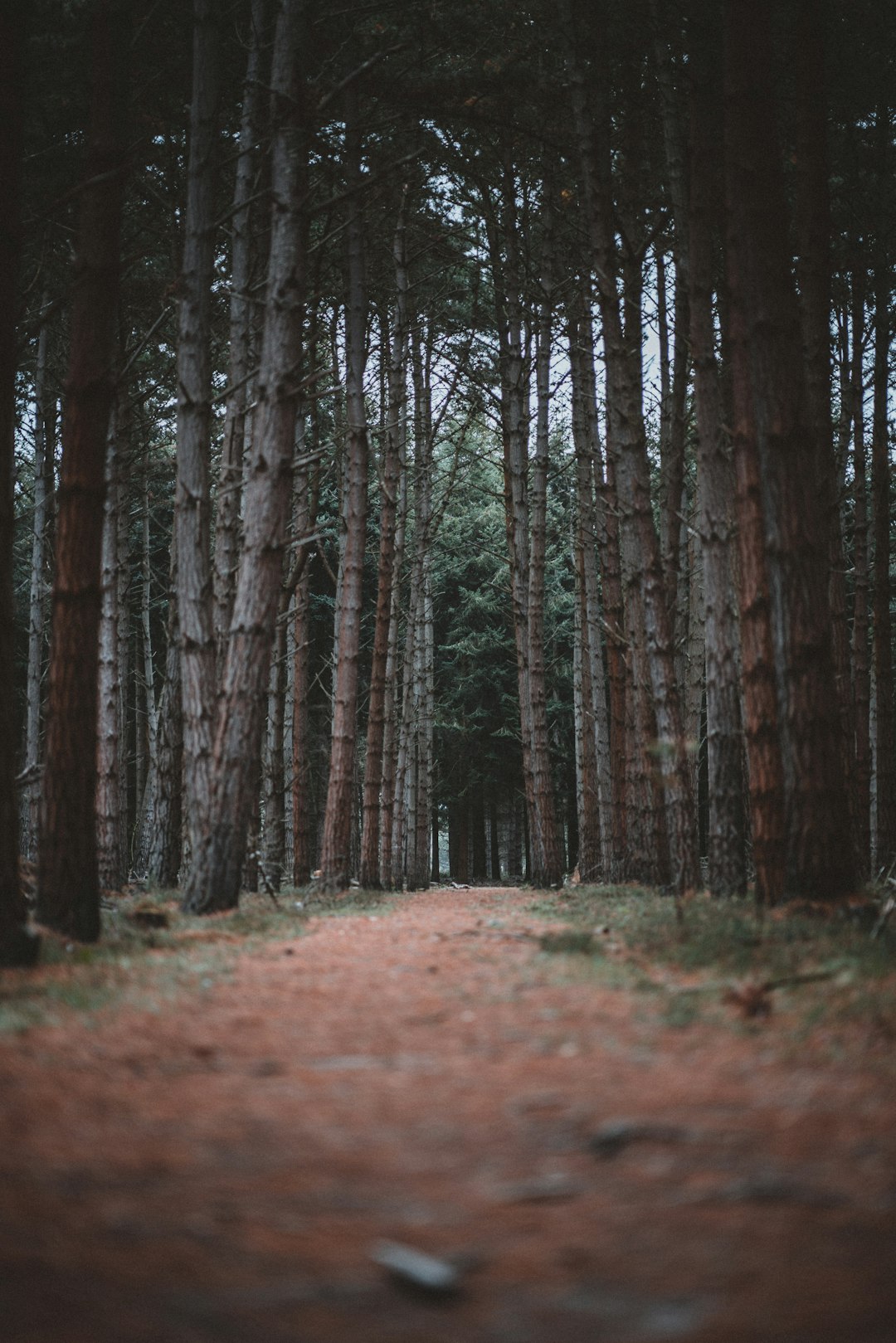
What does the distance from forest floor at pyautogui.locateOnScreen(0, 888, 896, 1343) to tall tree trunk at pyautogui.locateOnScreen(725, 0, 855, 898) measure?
5.93 ft

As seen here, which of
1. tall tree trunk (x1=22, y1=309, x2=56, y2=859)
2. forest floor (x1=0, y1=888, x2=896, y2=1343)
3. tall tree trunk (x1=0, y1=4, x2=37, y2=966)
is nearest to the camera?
forest floor (x1=0, y1=888, x2=896, y2=1343)

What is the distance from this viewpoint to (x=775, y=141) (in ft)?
22.9

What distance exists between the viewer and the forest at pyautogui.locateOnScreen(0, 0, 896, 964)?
21.2 ft

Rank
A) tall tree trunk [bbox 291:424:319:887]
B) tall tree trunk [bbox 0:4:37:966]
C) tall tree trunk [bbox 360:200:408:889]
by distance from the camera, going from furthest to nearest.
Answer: tall tree trunk [bbox 291:424:319:887] → tall tree trunk [bbox 360:200:408:889] → tall tree trunk [bbox 0:4:37:966]

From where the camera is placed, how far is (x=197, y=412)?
8.98m

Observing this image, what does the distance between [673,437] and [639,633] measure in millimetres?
2548

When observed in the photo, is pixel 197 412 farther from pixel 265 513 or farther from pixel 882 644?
pixel 882 644

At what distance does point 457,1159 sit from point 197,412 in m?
7.95

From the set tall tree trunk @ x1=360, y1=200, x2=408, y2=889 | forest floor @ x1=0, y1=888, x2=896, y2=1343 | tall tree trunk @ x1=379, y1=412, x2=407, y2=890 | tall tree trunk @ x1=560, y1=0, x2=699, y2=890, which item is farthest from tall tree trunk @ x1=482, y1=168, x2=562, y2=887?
forest floor @ x1=0, y1=888, x2=896, y2=1343

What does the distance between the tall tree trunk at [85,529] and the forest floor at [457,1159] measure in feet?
5.46

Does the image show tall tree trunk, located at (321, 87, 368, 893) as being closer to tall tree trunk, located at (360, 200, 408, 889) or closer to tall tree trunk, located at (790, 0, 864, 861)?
tall tree trunk, located at (360, 200, 408, 889)

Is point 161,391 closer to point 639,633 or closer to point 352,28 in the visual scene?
point 352,28

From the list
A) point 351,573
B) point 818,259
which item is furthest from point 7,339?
point 818,259

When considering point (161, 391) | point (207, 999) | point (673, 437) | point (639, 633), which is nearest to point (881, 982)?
point (207, 999)
